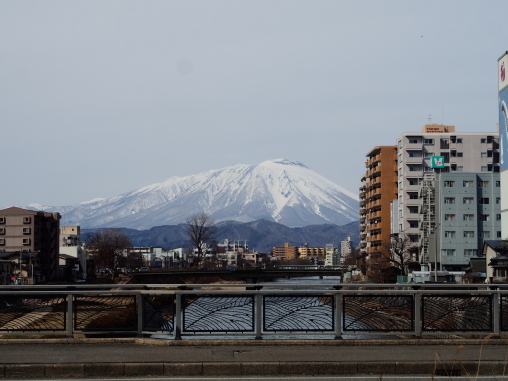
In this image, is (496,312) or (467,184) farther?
(467,184)

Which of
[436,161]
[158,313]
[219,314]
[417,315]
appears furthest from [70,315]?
[436,161]

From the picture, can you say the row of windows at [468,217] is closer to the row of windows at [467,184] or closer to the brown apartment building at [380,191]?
the row of windows at [467,184]

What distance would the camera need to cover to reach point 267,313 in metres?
19.2

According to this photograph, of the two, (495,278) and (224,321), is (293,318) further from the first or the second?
(495,278)

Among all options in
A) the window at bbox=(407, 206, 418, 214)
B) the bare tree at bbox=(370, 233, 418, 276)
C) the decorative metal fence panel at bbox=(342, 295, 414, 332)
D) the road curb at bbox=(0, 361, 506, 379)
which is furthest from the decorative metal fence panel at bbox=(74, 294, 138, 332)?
the window at bbox=(407, 206, 418, 214)

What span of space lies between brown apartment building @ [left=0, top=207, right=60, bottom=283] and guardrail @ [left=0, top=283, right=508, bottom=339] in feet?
472

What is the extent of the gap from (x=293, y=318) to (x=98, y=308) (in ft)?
16.0

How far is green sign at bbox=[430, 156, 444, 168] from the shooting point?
140125 mm

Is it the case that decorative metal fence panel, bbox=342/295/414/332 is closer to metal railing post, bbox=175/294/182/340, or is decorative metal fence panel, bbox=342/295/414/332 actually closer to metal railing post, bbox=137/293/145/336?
metal railing post, bbox=175/294/182/340

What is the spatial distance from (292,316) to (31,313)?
6599 millimetres

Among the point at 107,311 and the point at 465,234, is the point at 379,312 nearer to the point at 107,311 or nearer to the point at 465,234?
the point at 107,311

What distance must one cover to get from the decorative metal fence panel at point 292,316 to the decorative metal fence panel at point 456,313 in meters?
2.34

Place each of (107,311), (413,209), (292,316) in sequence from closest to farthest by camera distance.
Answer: (292,316), (107,311), (413,209)

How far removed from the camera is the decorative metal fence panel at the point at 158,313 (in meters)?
19.4
